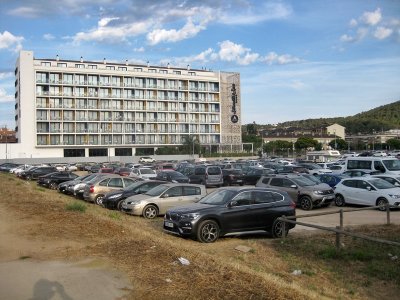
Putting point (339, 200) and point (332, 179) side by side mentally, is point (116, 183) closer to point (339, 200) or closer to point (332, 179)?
point (339, 200)

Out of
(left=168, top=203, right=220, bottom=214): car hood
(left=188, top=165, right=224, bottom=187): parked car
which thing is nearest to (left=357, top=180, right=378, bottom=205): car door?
(left=168, top=203, right=220, bottom=214): car hood

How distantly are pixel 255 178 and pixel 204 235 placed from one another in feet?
83.5

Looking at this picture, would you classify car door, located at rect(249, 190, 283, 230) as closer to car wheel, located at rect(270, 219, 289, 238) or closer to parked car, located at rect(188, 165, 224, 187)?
car wheel, located at rect(270, 219, 289, 238)

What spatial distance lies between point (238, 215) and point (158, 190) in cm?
661

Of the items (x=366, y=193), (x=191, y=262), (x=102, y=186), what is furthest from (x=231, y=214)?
(x=102, y=186)

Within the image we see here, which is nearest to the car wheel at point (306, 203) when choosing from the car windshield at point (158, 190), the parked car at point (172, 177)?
the car windshield at point (158, 190)

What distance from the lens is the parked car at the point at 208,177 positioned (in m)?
36.6

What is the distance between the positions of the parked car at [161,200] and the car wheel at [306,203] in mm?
5608

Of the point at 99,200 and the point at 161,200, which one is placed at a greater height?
the point at 161,200

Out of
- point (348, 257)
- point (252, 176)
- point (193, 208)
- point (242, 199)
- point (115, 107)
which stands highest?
point (115, 107)

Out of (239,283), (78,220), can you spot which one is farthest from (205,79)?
(239,283)

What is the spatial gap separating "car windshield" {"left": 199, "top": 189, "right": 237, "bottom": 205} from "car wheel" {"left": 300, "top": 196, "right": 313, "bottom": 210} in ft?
28.5

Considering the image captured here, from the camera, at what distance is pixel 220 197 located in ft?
48.0

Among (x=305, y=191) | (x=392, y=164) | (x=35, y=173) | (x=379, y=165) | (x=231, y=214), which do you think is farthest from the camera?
(x=35, y=173)
